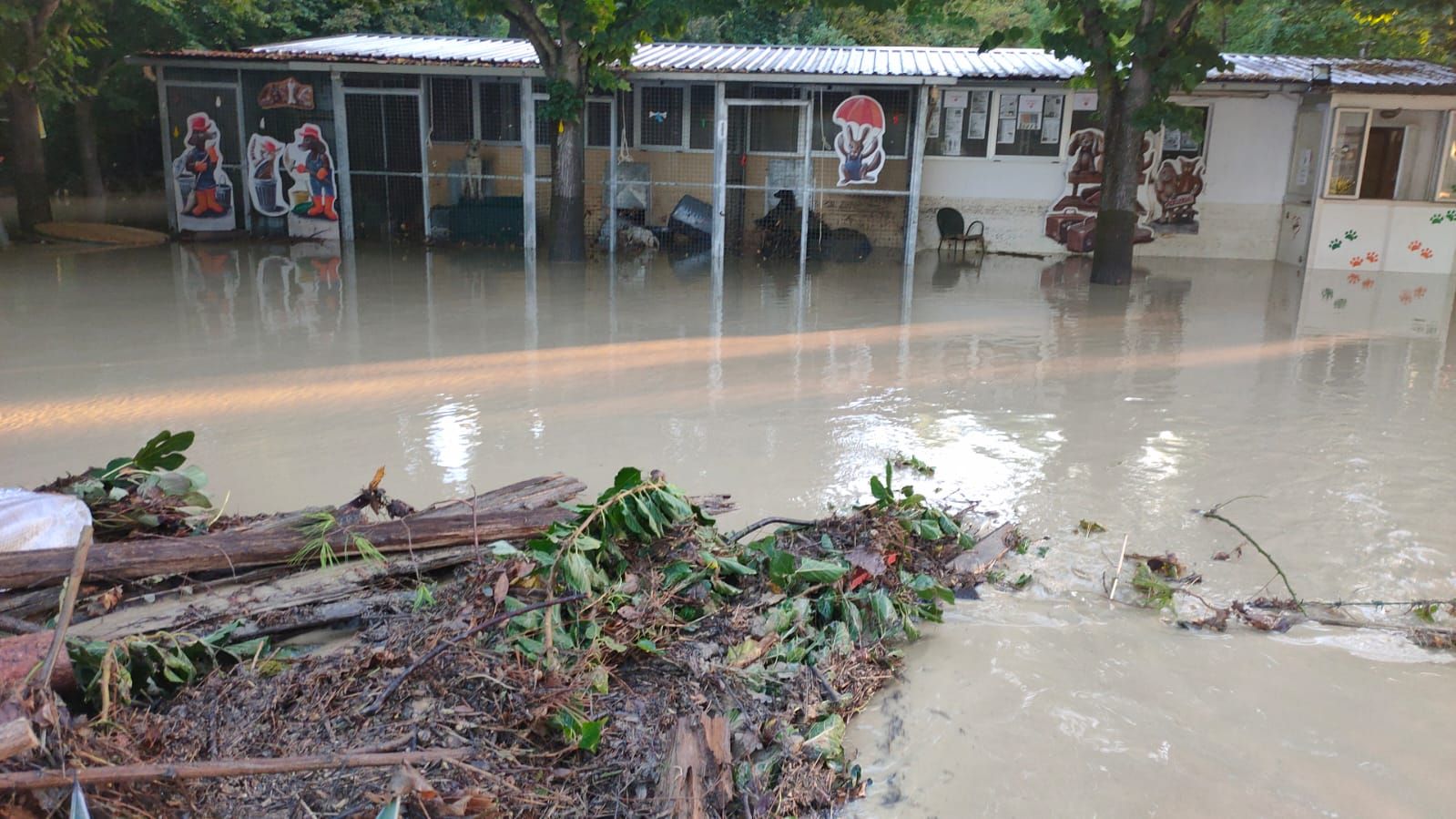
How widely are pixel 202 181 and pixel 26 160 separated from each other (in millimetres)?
2469

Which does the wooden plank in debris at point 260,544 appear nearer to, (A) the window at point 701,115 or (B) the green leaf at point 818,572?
(B) the green leaf at point 818,572

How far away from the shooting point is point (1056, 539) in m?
5.30

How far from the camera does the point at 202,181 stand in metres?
Answer: 17.3

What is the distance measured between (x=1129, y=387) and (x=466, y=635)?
641 centimetres

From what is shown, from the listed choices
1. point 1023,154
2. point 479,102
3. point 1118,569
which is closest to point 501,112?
point 479,102

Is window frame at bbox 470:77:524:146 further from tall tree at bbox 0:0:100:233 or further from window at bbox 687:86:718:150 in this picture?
tall tree at bbox 0:0:100:233

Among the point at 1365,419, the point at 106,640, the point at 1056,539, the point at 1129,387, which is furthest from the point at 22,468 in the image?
the point at 1365,419

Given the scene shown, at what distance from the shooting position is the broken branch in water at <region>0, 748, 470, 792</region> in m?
2.44

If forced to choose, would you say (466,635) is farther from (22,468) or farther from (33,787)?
(22,468)

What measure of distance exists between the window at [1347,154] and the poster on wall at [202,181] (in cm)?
1716

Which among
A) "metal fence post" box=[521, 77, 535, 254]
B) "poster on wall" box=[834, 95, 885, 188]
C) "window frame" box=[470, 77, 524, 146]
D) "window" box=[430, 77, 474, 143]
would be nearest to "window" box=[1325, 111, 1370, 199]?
"poster on wall" box=[834, 95, 885, 188]

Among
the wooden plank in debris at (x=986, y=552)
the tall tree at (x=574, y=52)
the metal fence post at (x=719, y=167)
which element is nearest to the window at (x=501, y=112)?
the tall tree at (x=574, y=52)

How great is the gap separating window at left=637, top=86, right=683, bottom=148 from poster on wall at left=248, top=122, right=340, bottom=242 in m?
5.19

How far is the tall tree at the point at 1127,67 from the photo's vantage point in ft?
42.2
